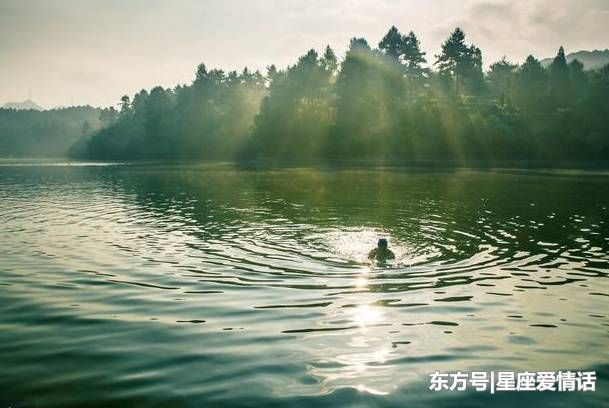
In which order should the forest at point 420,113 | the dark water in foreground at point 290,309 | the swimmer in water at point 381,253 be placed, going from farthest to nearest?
the forest at point 420,113 < the swimmer in water at point 381,253 < the dark water in foreground at point 290,309

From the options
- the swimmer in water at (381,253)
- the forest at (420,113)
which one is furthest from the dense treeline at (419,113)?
the swimmer in water at (381,253)

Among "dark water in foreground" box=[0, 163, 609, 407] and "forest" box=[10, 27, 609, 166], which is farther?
"forest" box=[10, 27, 609, 166]

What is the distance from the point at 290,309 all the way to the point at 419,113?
14724cm

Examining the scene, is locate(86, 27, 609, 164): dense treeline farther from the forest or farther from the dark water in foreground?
the dark water in foreground

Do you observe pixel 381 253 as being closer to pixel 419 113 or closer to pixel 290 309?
pixel 290 309

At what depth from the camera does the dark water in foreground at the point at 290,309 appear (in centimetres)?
1117

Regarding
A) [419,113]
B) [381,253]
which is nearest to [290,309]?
[381,253]

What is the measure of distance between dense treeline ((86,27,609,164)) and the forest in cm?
33

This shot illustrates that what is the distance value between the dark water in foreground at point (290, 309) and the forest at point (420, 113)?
11082cm

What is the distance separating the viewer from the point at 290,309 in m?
16.7

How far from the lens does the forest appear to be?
139 m

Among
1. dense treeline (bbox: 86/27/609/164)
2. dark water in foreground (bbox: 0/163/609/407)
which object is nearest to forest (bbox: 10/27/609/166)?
dense treeline (bbox: 86/27/609/164)

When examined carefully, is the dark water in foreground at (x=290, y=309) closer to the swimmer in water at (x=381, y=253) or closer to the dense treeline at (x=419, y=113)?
the swimmer in water at (x=381, y=253)

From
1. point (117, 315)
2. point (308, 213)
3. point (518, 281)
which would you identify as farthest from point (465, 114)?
point (117, 315)
